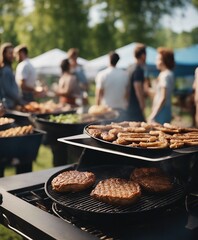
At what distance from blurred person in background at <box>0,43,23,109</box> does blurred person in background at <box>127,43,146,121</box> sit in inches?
86.8

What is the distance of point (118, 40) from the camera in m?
40.0

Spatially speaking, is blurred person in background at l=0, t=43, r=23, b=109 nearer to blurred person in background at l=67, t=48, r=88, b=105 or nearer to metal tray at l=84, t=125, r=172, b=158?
blurred person in background at l=67, t=48, r=88, b=105

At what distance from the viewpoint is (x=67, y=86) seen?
7.91 m

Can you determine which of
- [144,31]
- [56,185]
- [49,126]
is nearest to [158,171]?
[56,185]

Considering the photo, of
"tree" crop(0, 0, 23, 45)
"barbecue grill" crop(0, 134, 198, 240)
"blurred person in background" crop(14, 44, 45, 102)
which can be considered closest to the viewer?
"barbecue grill" crop(0, 134, 198, 240)

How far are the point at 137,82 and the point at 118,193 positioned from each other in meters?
4.61

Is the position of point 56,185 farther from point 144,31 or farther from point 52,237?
point 144,31

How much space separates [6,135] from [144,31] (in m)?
35.2

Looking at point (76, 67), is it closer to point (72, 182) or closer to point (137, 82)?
point (137, 82)

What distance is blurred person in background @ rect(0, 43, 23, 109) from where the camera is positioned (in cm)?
643

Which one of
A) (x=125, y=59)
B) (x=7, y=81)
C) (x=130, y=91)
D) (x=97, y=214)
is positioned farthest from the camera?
(x=125, y=59)

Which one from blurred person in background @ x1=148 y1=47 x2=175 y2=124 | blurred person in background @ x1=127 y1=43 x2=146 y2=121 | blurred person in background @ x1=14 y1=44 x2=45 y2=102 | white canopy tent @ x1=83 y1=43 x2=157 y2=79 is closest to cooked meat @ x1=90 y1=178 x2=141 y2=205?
blurred person in background @ x1=148 y1=47 x2=175 y2=124

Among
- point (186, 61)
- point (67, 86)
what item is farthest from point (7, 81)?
point (186, 61)

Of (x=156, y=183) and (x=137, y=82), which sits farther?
(x=137, y=82)
